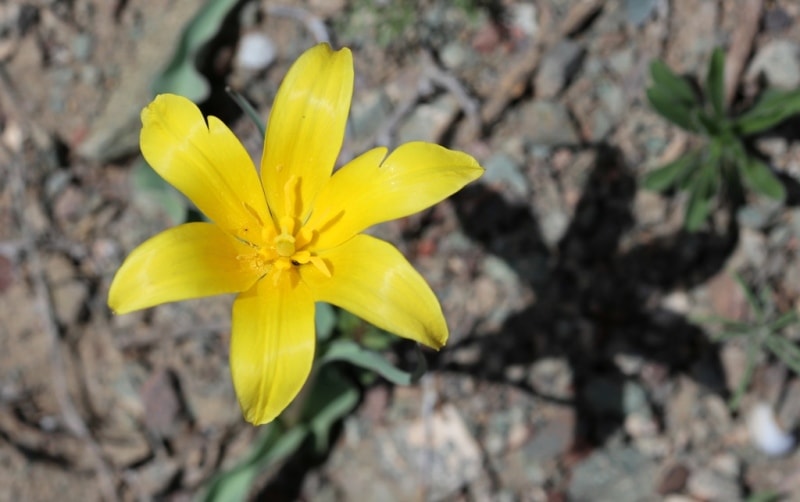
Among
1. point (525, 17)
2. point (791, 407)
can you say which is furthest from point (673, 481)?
point (525, 17)

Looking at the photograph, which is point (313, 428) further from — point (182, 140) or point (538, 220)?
point (182, 140)

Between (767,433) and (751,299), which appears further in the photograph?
(767,433)

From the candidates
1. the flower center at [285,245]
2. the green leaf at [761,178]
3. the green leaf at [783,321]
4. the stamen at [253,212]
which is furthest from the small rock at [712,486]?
the stamen at [253,212]

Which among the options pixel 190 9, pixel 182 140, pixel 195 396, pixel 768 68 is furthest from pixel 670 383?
pixel 190 9

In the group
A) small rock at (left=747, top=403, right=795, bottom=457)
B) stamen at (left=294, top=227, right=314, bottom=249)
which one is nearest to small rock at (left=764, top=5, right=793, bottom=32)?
small rock at (left=747, top=403, right=795, bottom=457)

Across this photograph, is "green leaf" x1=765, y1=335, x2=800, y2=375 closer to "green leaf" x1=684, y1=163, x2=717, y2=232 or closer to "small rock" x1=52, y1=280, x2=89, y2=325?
"green leaf" x1=684, y1=163, x2=717, y2=232

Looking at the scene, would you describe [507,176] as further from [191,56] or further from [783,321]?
[191,56]

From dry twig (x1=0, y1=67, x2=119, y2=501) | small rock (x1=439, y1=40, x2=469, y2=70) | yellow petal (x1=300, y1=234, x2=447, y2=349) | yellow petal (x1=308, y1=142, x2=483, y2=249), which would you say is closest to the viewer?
yellow petal (x1=300, y1=234, x2=447, y2=349)

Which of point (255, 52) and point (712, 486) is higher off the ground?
point (255, 52)
